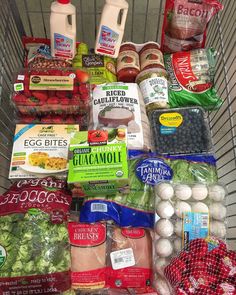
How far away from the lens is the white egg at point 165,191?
126 centimetres

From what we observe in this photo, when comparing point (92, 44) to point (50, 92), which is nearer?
point (50, 92)

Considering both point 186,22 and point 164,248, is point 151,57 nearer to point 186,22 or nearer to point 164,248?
point 186,22

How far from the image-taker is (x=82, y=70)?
156 centimetres

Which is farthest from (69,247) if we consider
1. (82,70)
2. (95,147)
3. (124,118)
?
(82,70)

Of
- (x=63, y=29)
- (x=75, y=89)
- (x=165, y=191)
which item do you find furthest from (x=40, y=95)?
(x=165, y=191)

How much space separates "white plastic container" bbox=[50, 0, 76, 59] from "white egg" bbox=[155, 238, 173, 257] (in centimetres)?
92

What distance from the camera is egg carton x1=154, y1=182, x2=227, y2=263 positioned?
1.22 metres

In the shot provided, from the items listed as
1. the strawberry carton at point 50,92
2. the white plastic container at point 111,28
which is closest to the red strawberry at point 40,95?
the strawberry carton at point 50,92

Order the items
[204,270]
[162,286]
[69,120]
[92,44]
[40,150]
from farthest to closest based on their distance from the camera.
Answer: [92,44]
[69,120]
[40,150]
[162,286]
[204,270]

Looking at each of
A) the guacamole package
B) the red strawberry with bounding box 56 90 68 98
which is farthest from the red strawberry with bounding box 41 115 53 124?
the guacamole package

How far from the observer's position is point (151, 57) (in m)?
1.62

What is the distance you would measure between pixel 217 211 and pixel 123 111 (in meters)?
0.52

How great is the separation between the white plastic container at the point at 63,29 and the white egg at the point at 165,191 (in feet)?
2.45

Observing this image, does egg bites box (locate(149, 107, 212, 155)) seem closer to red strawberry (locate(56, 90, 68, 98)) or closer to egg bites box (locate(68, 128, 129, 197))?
egg bites box (locate(68, 128, 129, 197))
